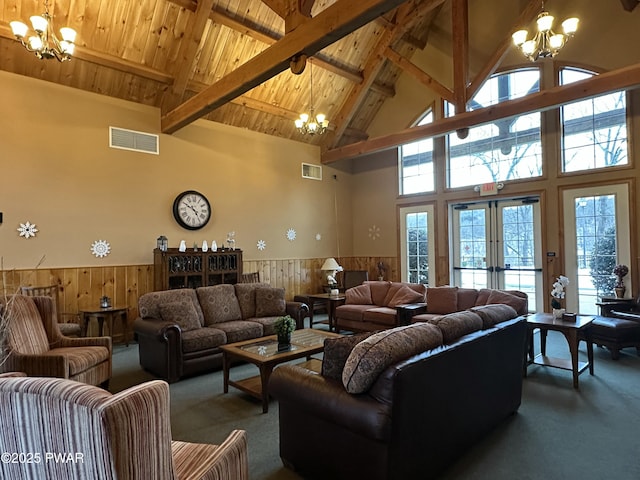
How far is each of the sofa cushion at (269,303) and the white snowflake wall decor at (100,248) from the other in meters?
2.50

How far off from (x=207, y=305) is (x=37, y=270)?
252 cm

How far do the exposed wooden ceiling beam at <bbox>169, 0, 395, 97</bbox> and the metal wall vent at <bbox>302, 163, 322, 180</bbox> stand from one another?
6.66 feet

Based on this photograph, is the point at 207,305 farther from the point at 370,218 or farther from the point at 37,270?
the point at 370,218

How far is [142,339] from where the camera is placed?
4312mm

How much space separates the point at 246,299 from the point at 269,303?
1.05ft

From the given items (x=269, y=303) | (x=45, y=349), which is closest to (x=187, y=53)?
(x=269, y=303)

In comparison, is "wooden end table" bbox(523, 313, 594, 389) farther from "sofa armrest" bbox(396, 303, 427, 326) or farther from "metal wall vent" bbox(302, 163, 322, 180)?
"metal wall vent" bbox(302, 163, 322, 180)

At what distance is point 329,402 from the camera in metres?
2.06

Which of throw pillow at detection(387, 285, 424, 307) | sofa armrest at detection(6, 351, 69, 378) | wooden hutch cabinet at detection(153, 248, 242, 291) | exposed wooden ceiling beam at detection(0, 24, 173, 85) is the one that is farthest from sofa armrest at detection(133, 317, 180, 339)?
exposed wooden ceiling beam at detection(0, 24, 173, 85)

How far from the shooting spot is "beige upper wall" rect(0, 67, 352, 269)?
5176 millimetres

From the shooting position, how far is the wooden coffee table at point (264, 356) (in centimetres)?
328

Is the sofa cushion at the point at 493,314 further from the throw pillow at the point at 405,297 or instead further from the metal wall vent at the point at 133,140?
the metal wall vent at the point at 133,140

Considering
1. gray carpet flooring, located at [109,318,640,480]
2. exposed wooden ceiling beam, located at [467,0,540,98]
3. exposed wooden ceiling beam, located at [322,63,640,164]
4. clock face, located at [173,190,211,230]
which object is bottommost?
gray carpet flooring, located at [109,318,640,480]

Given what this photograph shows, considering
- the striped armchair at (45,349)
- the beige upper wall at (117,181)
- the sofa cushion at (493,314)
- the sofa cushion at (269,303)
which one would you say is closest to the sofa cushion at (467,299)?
the sofa cushion at (493,314)
